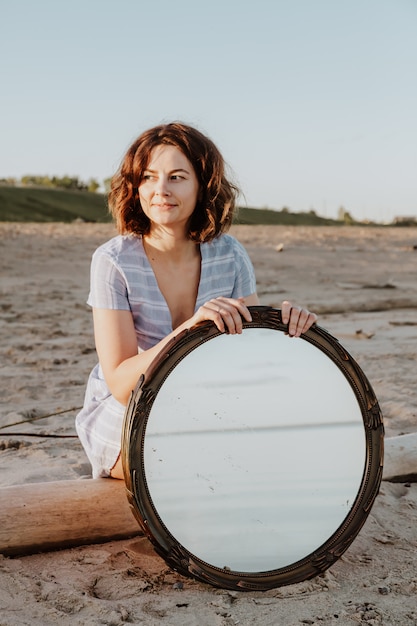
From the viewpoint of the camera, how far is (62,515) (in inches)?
93.0

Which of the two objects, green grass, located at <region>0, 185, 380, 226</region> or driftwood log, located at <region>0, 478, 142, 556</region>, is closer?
driftwood log, located at <region>0, 478, 142, 556</region>

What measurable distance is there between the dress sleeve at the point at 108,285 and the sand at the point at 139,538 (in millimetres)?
796

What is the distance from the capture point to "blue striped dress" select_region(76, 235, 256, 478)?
2477 millimetres

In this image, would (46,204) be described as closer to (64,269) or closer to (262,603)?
(64,269)

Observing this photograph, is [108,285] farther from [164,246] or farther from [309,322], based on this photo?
[309,322]

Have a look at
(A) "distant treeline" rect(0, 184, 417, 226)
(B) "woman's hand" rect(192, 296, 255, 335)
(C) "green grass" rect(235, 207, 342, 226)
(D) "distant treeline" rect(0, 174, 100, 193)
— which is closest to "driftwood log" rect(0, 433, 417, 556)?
(B) "woman's hand" rect(192, 296, 255, 335)

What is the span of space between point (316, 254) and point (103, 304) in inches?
403

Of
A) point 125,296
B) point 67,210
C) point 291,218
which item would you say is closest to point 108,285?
point 125,296

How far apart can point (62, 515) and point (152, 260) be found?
904 mm

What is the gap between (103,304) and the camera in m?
2.45

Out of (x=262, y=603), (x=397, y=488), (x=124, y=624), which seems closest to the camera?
(x=124, y=624)

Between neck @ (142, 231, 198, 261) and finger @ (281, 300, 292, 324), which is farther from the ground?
neck @ (142, 231, 198, 261)

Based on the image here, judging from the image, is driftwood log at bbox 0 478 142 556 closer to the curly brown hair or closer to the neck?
the neck

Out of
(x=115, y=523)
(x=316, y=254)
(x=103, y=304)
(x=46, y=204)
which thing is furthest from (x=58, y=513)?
(x=46, y=204)
